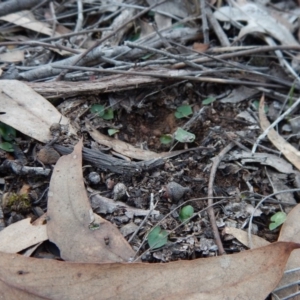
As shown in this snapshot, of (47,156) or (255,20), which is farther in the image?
(255,20)

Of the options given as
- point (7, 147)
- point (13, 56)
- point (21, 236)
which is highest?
point (13, 56)

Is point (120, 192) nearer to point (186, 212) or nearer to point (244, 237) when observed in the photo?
point (186, 212)

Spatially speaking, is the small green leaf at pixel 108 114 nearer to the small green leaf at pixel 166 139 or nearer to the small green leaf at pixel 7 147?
the small green leaf at pixel 166 139

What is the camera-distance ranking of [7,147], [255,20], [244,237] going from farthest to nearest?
[255,20] < [7,147] < [244,237]

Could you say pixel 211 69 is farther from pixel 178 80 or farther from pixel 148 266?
pixel 148 266

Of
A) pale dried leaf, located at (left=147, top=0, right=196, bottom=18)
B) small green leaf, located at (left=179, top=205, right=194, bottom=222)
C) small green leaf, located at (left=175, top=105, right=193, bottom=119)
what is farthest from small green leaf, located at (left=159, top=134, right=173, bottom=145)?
pale dried leaf, located at (left=147, top=0, right=196, bottom=18)

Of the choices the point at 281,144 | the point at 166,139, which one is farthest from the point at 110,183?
the point at 281,144
